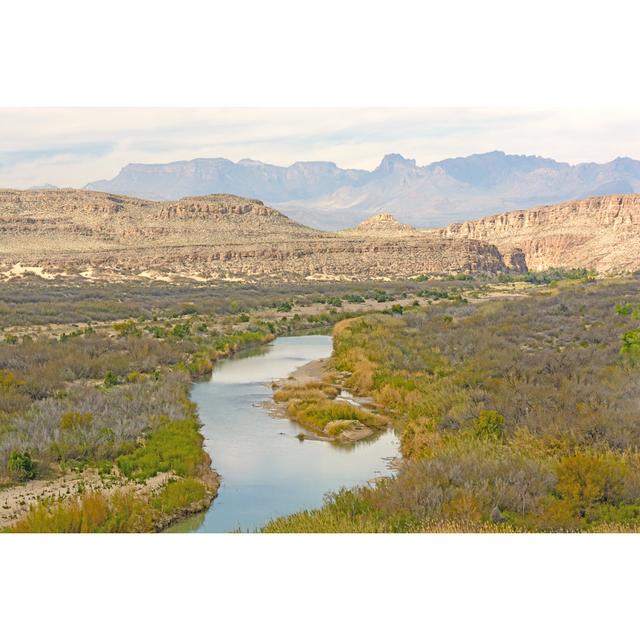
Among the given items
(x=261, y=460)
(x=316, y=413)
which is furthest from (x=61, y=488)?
(x=316, y=413)

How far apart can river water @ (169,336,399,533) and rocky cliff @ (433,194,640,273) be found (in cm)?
6895

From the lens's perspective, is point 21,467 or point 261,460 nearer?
point 21,467

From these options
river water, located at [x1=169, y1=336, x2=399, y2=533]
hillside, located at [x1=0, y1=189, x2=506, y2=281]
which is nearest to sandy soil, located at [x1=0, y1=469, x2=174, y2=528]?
river water, located at [x1=169, y1=336, x2=399, y2=533]

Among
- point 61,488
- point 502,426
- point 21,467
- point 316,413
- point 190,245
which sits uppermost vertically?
point 502,426

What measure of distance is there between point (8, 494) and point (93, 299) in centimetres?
3925

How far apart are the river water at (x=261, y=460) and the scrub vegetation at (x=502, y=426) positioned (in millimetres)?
1241

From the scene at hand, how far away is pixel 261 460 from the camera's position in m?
18.2

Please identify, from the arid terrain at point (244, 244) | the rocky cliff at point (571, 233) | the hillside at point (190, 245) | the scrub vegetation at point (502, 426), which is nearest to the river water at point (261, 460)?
the scrub vegetation at point (502, 426)

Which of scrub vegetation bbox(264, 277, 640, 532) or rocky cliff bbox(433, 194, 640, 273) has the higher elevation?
scrub vegetation bbox(264, 277, 640, 532)

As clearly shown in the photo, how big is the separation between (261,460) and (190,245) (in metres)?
69.9

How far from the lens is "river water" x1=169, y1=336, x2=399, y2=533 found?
14777 mm

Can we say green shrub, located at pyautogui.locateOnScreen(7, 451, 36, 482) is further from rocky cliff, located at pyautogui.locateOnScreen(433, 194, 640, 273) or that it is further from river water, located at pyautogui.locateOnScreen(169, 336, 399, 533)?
rocky cliff, located at pyautogui.locateOnScreen(433, 194, 640, 273)

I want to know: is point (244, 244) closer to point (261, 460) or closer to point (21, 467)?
point (261, 460)

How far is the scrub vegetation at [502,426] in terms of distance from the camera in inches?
458
